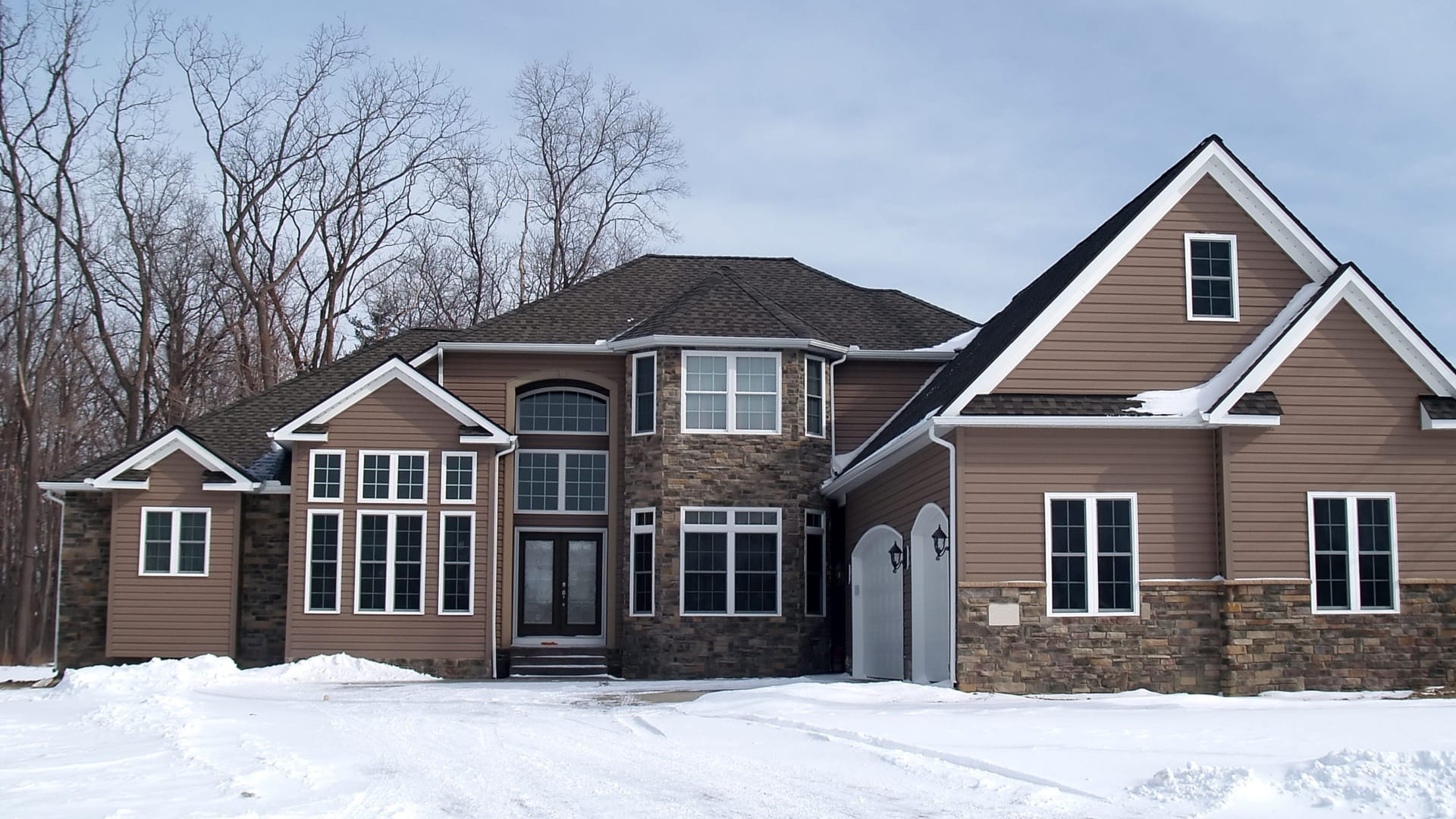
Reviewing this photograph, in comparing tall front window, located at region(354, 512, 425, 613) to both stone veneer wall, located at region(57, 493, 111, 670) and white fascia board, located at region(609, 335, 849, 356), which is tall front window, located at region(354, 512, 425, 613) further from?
white fascia board, located at region(609, 335, 849, 356)

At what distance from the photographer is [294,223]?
130 feet

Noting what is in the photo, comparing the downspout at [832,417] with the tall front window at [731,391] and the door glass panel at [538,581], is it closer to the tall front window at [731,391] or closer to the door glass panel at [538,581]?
the tall front window at [731,391]

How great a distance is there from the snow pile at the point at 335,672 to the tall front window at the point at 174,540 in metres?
2.66

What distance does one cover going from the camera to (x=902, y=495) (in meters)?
21.2

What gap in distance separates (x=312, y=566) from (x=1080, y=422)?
42.7ft

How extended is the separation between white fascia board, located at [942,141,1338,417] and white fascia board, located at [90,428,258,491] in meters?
13.5

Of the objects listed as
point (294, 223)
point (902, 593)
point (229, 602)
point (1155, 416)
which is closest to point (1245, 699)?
point (1155, 416)

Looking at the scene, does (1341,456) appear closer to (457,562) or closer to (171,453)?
(457,562)

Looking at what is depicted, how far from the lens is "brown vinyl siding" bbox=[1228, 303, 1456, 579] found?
60.8 ft

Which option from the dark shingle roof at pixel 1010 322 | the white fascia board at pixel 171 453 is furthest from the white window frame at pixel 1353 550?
the white fascia board at pixel 171 453

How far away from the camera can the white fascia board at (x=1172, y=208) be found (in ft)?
62.6

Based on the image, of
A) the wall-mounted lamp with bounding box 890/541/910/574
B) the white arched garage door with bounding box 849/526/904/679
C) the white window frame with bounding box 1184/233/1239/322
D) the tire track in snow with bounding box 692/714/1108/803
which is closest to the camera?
the tire track in snow with bounding box 692/714/1108/803

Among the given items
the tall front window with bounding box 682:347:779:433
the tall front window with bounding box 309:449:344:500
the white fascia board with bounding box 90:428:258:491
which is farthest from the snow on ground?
the tall front window with bounding box 682:347:779:433

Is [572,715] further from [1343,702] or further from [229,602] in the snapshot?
[229,602]
